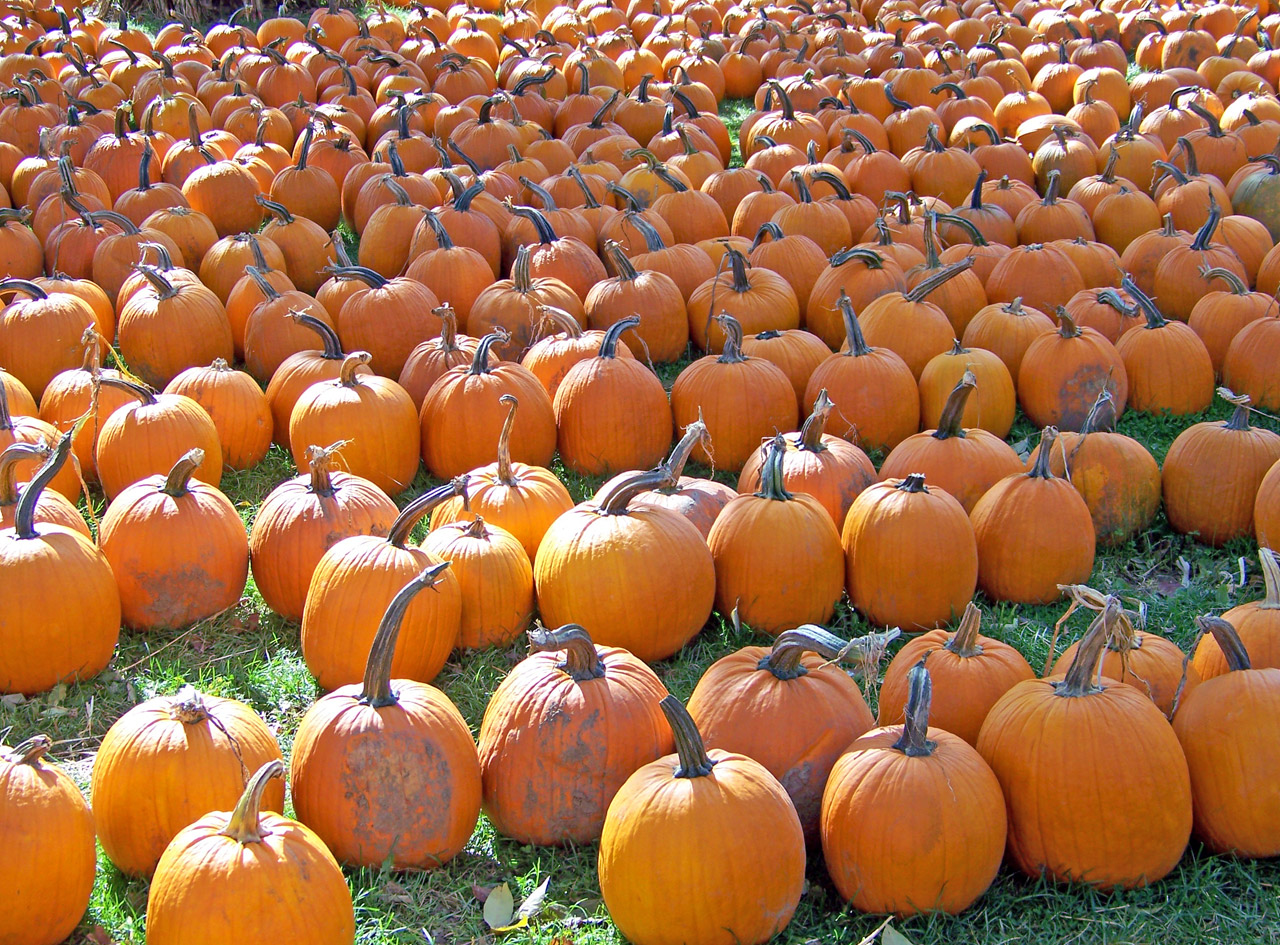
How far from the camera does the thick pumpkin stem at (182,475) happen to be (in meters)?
4.12

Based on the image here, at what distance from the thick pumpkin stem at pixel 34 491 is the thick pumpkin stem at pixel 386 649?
1.30 meters

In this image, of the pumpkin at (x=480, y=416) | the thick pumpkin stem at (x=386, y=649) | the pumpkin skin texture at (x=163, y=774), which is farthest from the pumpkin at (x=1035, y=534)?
the pumpkin skin texture at (x=163, y=774)

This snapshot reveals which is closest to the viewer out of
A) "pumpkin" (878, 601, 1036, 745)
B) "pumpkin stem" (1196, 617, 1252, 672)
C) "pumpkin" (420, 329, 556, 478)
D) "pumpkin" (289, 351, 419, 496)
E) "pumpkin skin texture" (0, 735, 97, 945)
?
"pumpkin skin texture" (0, 735, 97, 945)

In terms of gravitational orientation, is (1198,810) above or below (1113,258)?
below

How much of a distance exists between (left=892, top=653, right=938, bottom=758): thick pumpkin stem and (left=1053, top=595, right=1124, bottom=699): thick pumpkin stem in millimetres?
420

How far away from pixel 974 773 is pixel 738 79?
32.9 ft

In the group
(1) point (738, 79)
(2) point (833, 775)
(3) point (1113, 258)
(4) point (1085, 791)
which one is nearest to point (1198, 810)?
(4) point (1085, 791)

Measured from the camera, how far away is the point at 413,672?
3.92 meters

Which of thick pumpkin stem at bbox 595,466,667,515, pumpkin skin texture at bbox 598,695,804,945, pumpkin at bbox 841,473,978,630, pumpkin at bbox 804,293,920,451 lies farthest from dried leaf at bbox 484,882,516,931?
pumpkin at bbox 804,293,920,451

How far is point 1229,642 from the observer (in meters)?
3.24

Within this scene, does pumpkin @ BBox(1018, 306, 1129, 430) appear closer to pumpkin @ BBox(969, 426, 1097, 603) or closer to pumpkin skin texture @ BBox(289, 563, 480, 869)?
pumpkin @ BBox(969, 426, 1097, 603)

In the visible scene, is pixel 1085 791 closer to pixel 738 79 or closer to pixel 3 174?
pixel 3 174

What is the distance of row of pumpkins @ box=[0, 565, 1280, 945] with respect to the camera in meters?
2.85

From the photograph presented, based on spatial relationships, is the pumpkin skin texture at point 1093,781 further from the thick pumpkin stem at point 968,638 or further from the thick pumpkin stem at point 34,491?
the thick pumpkin stem at point 34,491
